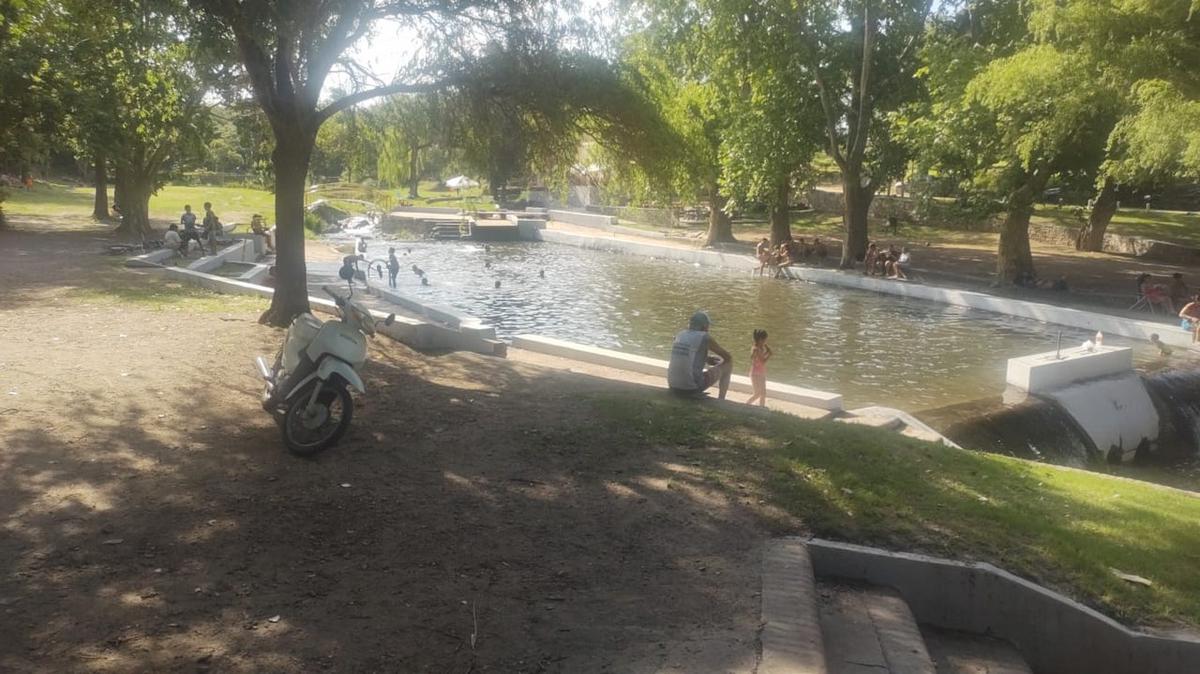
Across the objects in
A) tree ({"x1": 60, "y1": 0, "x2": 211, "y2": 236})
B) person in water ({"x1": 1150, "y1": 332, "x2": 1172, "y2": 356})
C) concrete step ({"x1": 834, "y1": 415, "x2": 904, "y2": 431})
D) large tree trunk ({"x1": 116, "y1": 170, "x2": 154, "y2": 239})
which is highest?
tree ({"x1": 60, "y1": 0, "x2": 211, "y2": 236})

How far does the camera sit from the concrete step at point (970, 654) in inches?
204

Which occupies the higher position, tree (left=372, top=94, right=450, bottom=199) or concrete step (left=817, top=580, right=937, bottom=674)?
tree (left=372, top=94, right=450, bottom=199)

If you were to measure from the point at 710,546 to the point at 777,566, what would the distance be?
1.67 feet

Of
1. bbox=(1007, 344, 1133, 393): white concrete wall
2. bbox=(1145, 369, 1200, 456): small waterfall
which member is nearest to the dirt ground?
bbox=(1007, 344, 1133, 393): white concrete wall

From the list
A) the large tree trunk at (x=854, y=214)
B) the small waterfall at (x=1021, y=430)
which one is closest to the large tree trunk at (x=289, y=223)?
the small waterfall at (x=1021, y=430)

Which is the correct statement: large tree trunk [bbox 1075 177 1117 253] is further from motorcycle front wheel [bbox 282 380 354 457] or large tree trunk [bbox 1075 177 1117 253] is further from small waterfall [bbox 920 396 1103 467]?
motorcycle front wheel [bbox 282 380 354 457]

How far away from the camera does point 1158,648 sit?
5.26 meters

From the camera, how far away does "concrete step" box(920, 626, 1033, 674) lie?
5.18 m

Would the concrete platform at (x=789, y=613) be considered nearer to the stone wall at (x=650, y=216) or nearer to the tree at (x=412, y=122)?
the tree at (x=412, y=122)

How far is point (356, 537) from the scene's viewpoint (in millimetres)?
5520

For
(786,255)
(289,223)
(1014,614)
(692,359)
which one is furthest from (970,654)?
(786,255)

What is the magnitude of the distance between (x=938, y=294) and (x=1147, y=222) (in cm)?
2274

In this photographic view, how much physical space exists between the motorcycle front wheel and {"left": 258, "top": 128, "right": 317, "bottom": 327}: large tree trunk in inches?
237

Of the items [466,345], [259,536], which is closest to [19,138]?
[466,345]
